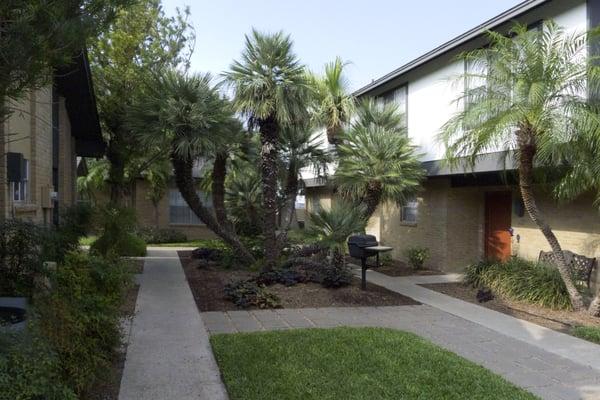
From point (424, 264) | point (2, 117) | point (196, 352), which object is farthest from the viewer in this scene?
point (424, 264)

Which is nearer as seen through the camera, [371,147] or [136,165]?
[371,147]

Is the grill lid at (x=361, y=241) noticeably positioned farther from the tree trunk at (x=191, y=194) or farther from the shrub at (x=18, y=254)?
the shrub at (x=18, y=254)

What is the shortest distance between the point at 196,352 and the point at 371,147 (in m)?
7.35

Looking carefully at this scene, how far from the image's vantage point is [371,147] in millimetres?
12180

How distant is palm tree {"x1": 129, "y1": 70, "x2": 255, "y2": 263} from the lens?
11.1 metres

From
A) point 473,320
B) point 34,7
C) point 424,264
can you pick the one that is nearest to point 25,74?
point 34,7

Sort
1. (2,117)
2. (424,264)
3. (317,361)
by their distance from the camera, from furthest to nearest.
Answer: (424,264) → (317,361) → (2,117)

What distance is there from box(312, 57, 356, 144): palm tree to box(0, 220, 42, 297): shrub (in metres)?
8.34

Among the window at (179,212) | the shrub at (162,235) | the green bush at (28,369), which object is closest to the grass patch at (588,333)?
the green bush at (28,369)

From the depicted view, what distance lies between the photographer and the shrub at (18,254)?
6309 millimetres

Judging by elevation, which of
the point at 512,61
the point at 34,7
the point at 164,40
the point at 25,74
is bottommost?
the point at 25,74

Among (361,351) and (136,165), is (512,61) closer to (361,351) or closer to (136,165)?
(361,351)

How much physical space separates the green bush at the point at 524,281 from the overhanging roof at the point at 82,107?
8.41m

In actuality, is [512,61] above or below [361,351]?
above
